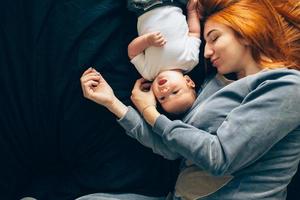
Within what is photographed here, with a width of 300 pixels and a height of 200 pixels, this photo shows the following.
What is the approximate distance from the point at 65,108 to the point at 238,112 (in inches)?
18.0

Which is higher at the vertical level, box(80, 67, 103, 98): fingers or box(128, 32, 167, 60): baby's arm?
box(128, 32, 167, 60): baby's arm

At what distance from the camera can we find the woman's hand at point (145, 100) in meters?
1.18

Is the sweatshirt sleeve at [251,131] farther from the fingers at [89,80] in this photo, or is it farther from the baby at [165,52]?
the fingers at [89,80]

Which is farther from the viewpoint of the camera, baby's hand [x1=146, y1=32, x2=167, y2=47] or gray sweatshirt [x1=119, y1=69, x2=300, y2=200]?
baby's hand [x1=146, y1=32, x2=167, y2=47]

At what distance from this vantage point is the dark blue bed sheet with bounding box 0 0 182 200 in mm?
1204

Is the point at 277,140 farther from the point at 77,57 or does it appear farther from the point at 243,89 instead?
the point at 77,57

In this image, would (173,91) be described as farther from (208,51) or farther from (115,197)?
(115,197)

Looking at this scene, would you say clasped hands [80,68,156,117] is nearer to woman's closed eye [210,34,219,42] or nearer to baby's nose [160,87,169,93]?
baby's nose [160,87,169,93]

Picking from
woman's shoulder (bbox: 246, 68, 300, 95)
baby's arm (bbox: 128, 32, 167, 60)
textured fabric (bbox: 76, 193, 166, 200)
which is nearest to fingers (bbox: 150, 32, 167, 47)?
baby's arm (bbox: 128, 32, 167, 60)

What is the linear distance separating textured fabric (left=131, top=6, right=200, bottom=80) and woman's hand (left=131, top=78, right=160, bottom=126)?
34 mm

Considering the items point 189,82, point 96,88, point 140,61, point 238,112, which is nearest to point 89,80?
point 96,88

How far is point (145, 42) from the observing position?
3.89 ft

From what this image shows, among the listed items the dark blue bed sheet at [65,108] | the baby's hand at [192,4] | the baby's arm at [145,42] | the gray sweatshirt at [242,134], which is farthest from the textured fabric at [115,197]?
the baby's hand at [192,4]

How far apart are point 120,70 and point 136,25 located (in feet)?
0.43
